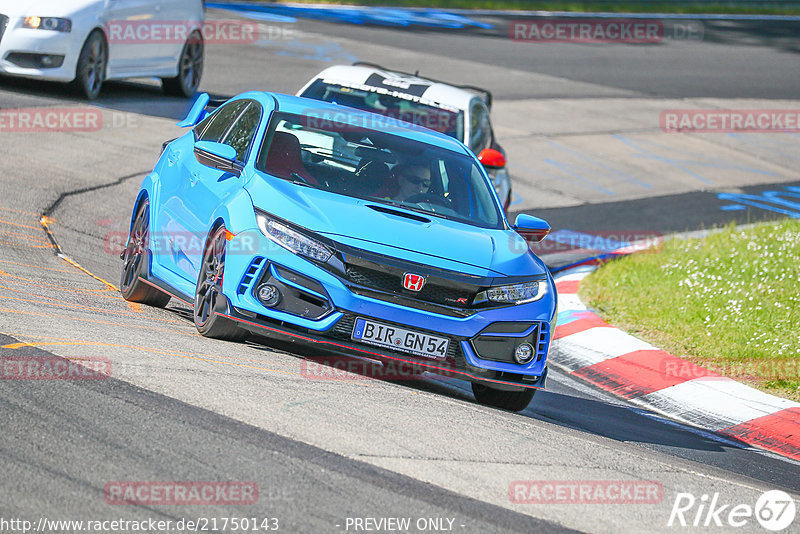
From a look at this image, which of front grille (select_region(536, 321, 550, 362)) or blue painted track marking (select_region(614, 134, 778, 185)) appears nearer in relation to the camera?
front grille (select_region(536, 321, 550, 362))

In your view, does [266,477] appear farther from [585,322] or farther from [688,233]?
[688,233]

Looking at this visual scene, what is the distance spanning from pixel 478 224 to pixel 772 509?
9.10 ft

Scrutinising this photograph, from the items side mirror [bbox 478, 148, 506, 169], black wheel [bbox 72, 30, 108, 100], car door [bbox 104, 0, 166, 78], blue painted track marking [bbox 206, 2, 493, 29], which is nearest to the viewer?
side mirror [bbox 478, 148, 506, 169]

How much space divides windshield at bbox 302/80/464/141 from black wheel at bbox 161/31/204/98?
6.03m

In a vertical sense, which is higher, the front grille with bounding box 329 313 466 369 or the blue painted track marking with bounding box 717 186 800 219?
the front grille with bounding box 329 313 466 369

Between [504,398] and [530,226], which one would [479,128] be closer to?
[530,226]

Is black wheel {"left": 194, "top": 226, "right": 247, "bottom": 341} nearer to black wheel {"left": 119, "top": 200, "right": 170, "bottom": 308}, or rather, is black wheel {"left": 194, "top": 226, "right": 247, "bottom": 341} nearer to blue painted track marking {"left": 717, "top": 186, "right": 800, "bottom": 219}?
black wheel {"left": 119, "top": 200, "right": 170, "bottom": 308}

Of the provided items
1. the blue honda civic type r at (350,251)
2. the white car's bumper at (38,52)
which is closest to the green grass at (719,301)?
the blue honda civic type r at (350,251)

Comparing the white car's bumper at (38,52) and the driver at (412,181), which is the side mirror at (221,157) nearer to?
the driver at (412,181)

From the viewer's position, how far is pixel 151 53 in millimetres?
16594

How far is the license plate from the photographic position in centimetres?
642

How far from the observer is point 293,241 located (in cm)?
651

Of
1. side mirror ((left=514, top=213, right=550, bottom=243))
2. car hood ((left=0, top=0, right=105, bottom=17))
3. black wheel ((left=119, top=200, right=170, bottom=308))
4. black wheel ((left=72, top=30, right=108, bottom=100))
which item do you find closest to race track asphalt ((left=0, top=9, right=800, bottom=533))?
black wheel ((left=119, top=200, right=170, bottom=308))

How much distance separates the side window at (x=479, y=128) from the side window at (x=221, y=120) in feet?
12.8
